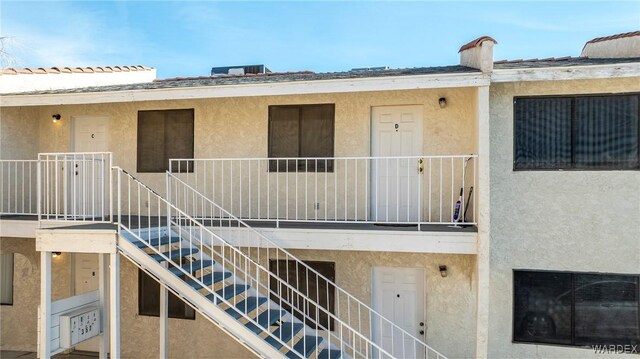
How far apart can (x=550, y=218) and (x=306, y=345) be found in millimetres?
4451

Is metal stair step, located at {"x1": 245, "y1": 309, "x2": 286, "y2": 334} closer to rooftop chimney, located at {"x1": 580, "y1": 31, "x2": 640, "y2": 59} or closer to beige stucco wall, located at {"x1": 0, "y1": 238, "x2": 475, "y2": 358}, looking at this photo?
beige stucco wall, located at {"x1": 0, "y1": 238, "x2": 475, "y2": 358}

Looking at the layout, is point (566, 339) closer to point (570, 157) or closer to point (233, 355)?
point (570, 157)

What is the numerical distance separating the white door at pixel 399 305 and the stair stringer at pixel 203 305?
2543 mm

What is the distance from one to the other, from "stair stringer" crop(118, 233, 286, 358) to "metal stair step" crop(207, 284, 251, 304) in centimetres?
31

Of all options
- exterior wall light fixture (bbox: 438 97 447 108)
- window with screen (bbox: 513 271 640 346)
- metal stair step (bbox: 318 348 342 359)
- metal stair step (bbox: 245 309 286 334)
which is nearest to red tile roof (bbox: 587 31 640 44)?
exterior wall light fixture (bbox: 438 97 447 108)

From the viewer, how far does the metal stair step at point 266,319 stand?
20.3 ft

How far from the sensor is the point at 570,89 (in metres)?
→ 6.79

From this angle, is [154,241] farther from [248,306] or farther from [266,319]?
[266,319]

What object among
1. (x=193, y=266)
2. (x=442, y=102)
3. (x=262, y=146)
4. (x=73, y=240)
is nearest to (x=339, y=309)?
(x=193, y=266)

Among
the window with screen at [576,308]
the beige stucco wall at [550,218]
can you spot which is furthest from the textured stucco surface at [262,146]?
the window with screen at [576,308]

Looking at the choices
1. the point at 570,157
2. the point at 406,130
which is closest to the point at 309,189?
the point at 406,130

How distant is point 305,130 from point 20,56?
8.94 metres

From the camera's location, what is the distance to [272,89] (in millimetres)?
7078

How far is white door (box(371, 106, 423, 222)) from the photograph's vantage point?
25.7 ft
